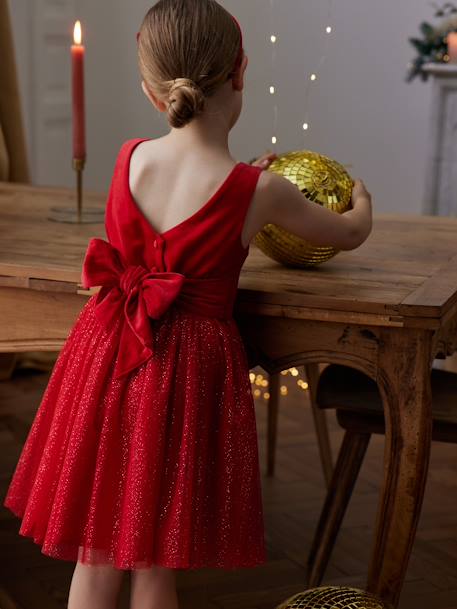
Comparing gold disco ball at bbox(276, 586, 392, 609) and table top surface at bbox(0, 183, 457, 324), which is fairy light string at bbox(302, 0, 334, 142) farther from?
gold disco ball at bbox(276, 586, 392, 609)

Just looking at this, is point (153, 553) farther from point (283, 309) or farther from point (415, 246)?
point (415, 246)

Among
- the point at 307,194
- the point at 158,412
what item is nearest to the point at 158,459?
the point at 158,412

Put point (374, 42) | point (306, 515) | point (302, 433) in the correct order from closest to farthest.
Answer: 1. point (306, 515)
2. point (302, 433)
3. point (374, 42)

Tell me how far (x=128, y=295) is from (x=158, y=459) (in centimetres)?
24

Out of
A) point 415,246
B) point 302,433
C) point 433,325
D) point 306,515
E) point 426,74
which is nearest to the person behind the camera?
point 433,325

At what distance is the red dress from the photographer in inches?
58.6

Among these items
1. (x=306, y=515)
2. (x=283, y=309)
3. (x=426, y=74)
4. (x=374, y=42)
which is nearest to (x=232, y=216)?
(x=283, y=309)

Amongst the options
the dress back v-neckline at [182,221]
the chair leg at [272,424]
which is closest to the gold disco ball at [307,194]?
the dress back v-neckline at [182,221]

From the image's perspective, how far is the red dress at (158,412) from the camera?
149cm

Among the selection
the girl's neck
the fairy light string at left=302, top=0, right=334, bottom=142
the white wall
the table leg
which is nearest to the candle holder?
the girl's neck

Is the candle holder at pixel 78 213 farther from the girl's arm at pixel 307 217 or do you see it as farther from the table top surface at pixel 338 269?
the girl's arm at pixel 307 217

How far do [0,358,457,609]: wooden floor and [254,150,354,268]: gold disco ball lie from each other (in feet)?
2.51

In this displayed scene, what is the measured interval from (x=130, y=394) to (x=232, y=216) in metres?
0.29

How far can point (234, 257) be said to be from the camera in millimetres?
1530
